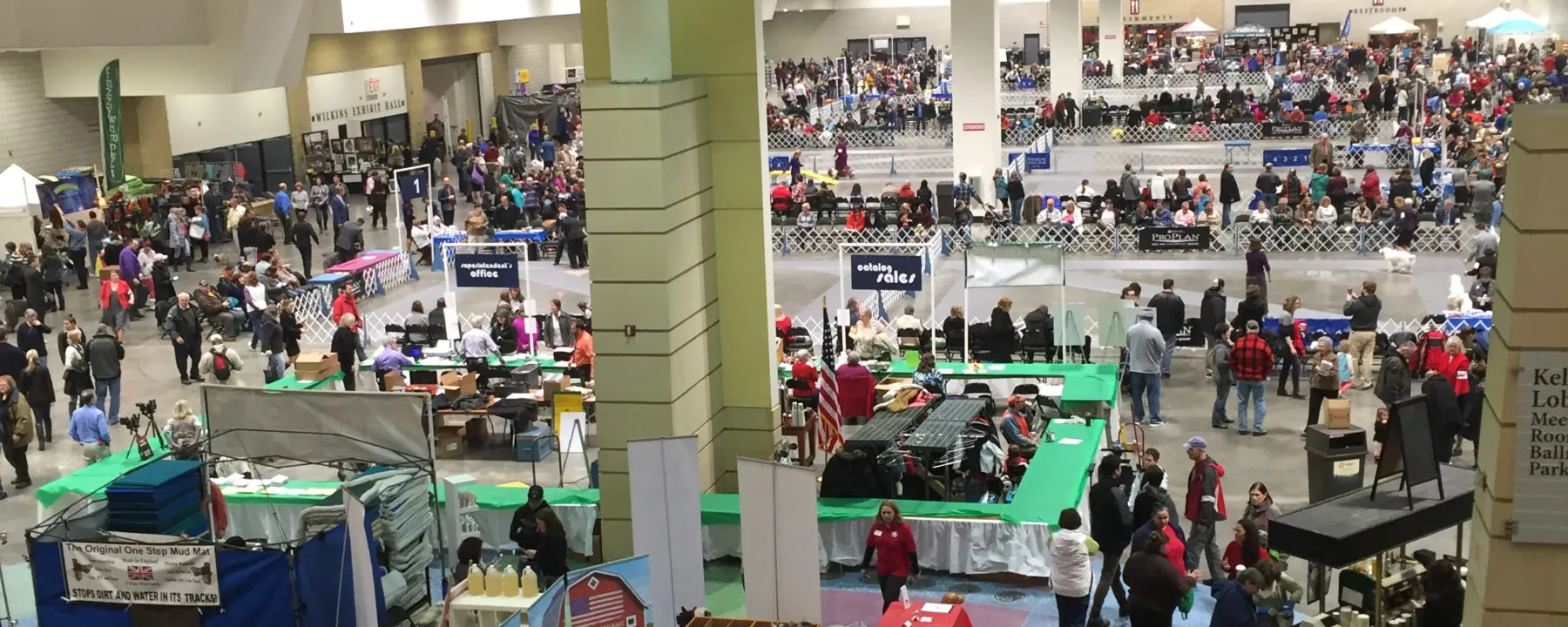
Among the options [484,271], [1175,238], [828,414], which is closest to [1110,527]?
[828,414]

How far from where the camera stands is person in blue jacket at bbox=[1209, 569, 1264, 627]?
1029cm

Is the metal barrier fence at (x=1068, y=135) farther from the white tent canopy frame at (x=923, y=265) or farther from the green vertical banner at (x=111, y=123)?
the green vertical banner at (x=111, y=123)

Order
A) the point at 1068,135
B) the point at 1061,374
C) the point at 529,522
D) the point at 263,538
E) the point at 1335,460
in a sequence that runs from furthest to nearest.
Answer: the point at 1068,135 → the point at 1061,374 → the point at 1335,460 → the point at 529,522 → the point at 263,538

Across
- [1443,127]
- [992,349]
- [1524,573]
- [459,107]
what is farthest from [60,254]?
[1443,127]

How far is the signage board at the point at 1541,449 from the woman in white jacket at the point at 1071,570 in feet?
11.9

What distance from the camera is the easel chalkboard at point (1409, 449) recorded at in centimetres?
896

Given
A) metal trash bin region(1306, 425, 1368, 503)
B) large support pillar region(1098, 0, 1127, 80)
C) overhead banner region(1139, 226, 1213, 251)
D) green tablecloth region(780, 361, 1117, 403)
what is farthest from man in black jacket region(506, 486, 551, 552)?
large support pillar region(1098, 0, 1127, 80)

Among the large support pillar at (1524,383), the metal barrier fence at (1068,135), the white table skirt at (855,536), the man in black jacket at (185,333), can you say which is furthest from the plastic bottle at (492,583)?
the metal barrier fence at (1068,135)

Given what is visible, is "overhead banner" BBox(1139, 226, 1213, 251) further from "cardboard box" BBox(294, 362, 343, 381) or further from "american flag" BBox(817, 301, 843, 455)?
"cardboard box" BBox(294, 362, 343, 381)

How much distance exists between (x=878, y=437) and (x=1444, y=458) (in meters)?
5.54

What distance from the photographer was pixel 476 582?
1107 centimetres

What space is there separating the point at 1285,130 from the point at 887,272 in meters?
23.7

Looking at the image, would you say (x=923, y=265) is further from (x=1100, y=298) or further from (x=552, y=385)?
(x=1100, y=298)

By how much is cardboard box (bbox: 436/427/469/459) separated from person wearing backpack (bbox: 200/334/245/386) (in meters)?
2.88
